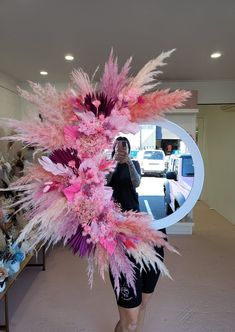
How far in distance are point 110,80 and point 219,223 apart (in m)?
4.45

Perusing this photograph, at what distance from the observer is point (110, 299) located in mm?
2283

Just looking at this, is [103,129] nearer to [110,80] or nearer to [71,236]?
[110,80]

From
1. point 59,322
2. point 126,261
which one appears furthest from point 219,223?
point 126,261

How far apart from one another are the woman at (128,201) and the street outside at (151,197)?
0.05 m

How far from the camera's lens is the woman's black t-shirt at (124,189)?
0.95m

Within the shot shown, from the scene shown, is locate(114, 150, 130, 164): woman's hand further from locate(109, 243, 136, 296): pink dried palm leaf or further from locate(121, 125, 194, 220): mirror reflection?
locate(109, 243, 136, 296): pink dried palm leaf

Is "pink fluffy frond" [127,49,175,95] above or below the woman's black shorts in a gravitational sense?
above

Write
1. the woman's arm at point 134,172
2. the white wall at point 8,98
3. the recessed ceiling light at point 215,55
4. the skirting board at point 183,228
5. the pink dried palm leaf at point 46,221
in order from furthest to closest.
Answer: the skirting board at point 183,228 → the white wall at point 8,98 → the recessed ceiling light at point 215,55 → the woman's arm at point 134,172 → the pink dried palm leaf at point 46,221

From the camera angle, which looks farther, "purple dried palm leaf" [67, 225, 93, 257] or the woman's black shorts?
the woman's black shorts

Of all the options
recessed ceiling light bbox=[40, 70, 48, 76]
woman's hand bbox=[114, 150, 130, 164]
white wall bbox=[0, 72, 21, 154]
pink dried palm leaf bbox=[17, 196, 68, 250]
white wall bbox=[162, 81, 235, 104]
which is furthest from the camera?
white wall bbox=[162, 81, 235, 104]

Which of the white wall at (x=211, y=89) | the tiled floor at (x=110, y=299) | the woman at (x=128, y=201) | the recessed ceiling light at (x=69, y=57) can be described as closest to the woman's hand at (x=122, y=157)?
the woman at (x=128, y=201)

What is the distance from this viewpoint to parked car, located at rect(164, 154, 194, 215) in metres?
1.05

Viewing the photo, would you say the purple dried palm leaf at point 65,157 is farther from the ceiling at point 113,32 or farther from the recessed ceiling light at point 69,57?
the recessed ceiling light at point 69,57

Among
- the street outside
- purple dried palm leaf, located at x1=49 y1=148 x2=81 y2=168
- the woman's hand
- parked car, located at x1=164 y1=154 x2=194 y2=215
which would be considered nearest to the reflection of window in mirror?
parked car, located at x1=164 y1=154 x2=194 y2=215
